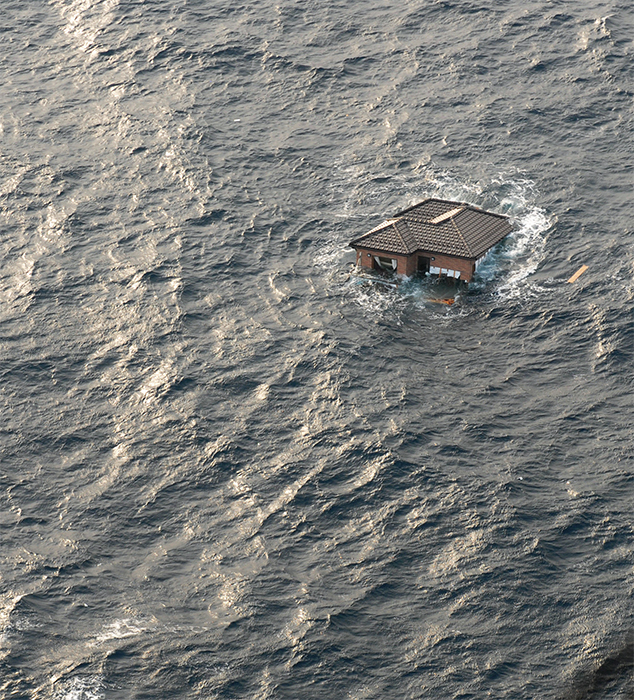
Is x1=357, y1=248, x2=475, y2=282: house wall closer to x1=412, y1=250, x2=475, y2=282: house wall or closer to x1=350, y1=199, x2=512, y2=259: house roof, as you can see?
x1=412, y1=250, x2=475, y2=282: house wall

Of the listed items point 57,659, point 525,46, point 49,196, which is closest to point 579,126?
point 525,46

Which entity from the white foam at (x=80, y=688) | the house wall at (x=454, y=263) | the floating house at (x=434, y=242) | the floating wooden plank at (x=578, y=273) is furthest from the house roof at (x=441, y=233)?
the white foam at (x=80, y=688)

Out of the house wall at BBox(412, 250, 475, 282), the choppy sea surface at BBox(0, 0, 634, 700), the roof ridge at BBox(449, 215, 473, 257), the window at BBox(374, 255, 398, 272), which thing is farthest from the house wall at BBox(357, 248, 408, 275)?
the roof ridge at BBox(449, 215, 473, 257)

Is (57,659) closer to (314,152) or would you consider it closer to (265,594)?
(265,594)

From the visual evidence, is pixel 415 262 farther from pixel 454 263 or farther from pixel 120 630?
pixel 120 630

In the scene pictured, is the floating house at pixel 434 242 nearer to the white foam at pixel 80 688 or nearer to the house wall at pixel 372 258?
the house wall at pixel 372 258

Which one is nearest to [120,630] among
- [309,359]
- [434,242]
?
[309,359]

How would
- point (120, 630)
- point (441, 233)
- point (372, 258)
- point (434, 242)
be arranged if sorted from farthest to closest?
point (372, 258) → point (441, 233) → point (434, 242) → point (120, 630)
